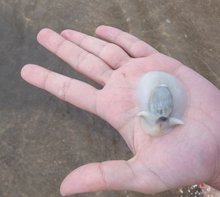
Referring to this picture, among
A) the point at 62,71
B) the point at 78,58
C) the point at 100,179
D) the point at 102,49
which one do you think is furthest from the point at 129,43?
the point at 100,179

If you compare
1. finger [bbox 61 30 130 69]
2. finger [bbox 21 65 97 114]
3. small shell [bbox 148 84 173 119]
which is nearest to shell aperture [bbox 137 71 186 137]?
small shell [bbox 148 84 173 119]

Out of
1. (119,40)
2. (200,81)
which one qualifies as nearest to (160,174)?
(200,81)

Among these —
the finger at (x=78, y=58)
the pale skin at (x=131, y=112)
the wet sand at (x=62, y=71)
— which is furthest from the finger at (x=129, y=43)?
the wet sand at (x=62, y=71)

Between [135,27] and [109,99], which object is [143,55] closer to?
[109,99]

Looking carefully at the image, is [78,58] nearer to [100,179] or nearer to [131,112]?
[131,112]

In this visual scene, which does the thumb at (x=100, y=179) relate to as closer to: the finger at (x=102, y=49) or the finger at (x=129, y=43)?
the finger at (x=102, y=49)

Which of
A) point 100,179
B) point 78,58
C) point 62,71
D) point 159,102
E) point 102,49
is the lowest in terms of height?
point 62,71
